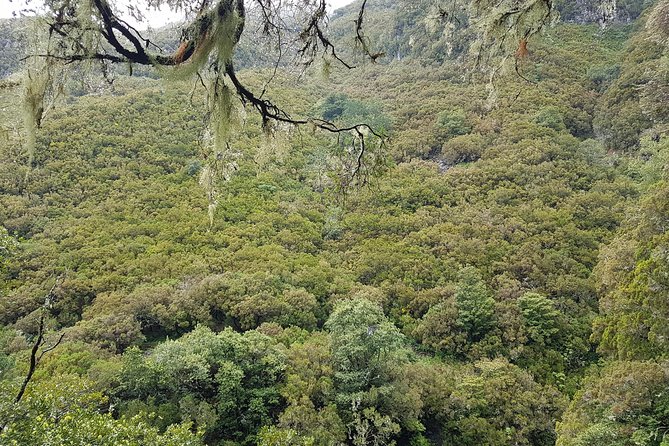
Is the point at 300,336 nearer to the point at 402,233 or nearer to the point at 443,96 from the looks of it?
the point at 402,233

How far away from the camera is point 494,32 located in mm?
2715

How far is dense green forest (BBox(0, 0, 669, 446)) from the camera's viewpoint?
7363 millimetres

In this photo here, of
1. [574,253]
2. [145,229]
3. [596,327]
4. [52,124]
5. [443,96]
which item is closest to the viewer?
[596,327]

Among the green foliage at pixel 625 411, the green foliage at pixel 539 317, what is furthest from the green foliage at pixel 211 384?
the green foliage at pixel 539 317

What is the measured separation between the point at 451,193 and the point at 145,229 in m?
13.9

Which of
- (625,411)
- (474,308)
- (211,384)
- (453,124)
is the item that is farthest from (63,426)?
(453,124)

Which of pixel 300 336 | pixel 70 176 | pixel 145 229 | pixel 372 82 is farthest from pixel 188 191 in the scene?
pixel 372 82

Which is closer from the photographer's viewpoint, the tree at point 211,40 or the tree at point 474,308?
the tree at point 211,40

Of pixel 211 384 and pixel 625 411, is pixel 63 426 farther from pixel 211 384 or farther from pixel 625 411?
pixel 625 411

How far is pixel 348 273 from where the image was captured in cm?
1591

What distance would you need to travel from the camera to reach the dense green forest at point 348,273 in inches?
290

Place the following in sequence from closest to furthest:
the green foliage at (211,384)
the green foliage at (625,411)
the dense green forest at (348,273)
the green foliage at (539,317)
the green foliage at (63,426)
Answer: the green foliage at (63,426), the green foliage at (625,411), the dense green forest at (348,273), the green foliage at (211,384), the green foliage at (539,317)

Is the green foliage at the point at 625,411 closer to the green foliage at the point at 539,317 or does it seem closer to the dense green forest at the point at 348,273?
the dense green forest at the point at 348,273

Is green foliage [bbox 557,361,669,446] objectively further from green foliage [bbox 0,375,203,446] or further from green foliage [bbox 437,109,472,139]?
green foliage [bbox 437,109,472,139]
